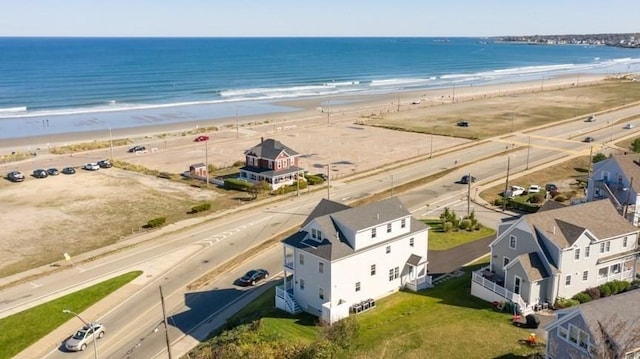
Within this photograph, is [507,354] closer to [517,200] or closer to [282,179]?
[517,200]

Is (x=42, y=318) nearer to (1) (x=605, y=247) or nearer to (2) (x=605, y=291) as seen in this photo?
(2) (x=605, y=291)

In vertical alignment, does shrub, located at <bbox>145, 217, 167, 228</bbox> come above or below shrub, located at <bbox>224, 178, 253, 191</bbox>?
below

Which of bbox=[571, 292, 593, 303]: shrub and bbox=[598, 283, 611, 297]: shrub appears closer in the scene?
bbox=[571, 292, 593, 303]: shrub

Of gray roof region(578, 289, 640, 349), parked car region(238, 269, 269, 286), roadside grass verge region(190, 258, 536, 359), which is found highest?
gray roof region(578, 289, 640, 349)

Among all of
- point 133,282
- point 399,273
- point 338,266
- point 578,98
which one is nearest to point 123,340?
point 133,282

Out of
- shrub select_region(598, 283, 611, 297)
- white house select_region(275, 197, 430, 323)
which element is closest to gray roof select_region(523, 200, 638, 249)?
shrub select_region(598, 283, 611, 297)

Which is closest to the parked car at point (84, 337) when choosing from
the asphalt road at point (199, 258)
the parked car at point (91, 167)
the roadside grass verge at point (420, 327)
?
the asphalt road at point (199, 258)

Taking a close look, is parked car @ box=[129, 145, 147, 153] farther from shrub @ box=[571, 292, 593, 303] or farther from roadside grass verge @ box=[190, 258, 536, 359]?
shrub @ box=[571, 292, 593, 303]
